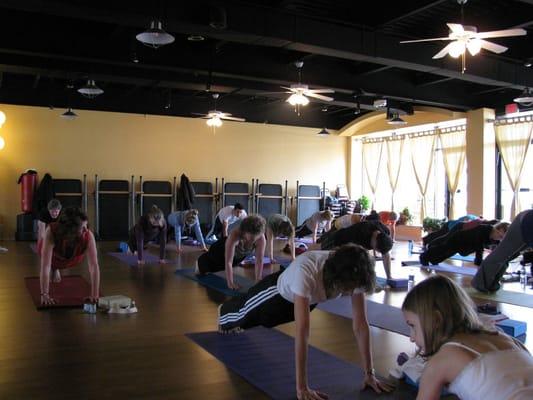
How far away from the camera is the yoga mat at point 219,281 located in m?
4.96

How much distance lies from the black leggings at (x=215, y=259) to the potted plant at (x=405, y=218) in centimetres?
703

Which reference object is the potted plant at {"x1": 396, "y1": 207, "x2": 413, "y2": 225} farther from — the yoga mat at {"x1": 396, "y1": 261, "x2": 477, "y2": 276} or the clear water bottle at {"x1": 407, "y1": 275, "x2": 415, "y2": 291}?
the clear water bottle at {"x1": 407, "y1": 275, "x2": 415, "y2": 291}

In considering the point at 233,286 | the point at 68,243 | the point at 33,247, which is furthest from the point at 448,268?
the point at 33,247

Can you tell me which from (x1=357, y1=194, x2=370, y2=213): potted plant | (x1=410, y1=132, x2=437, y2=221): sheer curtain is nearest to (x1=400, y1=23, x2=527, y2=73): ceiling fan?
(x1=410, y1=132, x2=437, y2=221): sheer curtain

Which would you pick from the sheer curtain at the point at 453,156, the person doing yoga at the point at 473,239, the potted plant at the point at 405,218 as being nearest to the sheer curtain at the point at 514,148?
the sheer curtain at the point at 453,156

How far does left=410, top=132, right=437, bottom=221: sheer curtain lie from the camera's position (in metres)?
11.5

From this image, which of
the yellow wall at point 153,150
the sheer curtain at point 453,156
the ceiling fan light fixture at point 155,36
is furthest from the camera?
the sheer curtain at point 453,156

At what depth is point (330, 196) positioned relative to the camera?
1281 centimetres

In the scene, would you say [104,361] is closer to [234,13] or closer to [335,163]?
[234,13]

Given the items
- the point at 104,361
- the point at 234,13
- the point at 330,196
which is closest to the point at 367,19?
the point at 234,13

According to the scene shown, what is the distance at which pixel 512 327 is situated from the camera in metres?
3.58

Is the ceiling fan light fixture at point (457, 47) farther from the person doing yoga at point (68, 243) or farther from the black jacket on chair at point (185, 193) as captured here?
the black jacket on chair at point (185, 193)

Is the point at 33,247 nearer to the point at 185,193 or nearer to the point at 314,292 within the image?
the point at 185,193

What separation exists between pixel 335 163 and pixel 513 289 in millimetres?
8042
